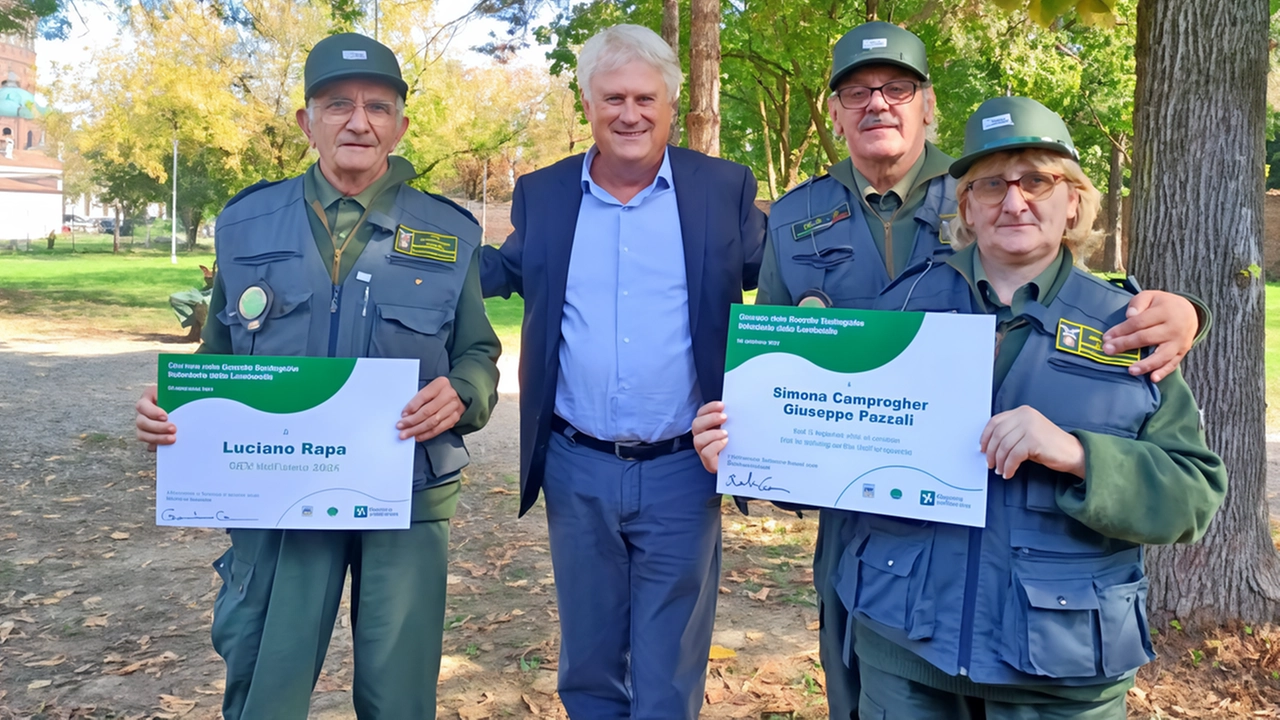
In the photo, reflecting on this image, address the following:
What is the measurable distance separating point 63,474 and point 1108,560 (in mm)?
8316

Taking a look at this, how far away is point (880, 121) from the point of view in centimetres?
303

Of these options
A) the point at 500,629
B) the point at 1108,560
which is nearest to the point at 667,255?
the point at 1108,560

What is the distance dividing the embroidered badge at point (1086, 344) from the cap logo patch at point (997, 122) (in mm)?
461

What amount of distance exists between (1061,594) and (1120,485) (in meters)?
0.28

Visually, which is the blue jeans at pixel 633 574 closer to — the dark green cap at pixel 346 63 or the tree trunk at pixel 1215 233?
the dark green cap at pixel 346 63

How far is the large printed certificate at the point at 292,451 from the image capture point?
295 cm

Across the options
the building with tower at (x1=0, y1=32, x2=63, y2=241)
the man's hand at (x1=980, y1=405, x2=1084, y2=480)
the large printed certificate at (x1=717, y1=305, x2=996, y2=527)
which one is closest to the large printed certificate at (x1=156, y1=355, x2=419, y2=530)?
the large printed certificate at (x1=717, y1=305, x2=996, y2=527)

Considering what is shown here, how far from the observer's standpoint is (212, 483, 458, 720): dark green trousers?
298cm

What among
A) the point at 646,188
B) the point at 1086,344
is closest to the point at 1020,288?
the point at 1086,344

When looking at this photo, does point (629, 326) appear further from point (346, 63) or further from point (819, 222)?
point (346, 63)

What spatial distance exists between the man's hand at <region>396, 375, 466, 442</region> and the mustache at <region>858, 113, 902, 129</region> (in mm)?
1449

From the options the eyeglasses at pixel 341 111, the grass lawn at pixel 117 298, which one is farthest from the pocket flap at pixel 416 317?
the grass lawn at pixel 117 298

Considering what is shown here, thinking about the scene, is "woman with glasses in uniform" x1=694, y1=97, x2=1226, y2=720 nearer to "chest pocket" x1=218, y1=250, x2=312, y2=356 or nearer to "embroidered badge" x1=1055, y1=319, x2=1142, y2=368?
"embroidered badge" x1=1055, y1=319, x2=1142, y2=368

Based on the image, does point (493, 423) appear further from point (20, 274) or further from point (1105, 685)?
point (20, 274)
